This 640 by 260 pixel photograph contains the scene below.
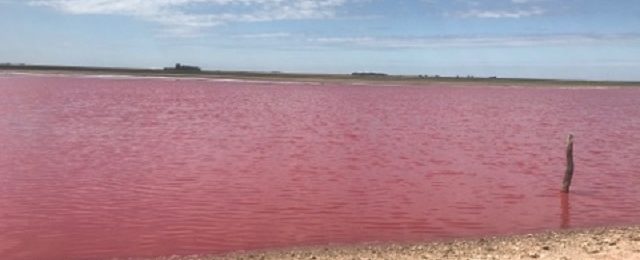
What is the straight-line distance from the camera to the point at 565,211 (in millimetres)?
17656

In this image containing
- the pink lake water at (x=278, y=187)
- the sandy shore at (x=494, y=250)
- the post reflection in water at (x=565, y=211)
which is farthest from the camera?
the post reflection in water at (x=565, y=211)

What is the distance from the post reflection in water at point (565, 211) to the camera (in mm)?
16330

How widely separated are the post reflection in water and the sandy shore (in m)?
2.43

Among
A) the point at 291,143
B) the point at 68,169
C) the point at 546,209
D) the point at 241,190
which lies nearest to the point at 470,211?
the point at 546,209

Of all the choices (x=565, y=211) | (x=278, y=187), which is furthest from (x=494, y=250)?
(x=278, y=187)

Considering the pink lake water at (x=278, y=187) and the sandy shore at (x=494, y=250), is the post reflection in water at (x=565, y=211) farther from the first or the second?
the sandy shore at (x=494, y=250)

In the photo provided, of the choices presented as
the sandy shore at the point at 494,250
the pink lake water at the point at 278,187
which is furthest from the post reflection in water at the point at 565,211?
the sandy shore at the point at 494,250

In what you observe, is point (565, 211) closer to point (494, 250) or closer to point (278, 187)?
point (494, 250)

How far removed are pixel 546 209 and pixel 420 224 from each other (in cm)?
382

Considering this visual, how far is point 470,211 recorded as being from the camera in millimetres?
17172

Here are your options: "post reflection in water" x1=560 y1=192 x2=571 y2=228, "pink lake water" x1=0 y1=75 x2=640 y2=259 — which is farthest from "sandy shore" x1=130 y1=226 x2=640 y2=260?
"post reflection in water" x1=560 y1=192 x2=571 y2=228

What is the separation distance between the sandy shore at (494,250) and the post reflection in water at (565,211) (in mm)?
2425

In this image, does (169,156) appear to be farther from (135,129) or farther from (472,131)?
(472,131)

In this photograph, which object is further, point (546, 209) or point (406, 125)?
point (406, 125)
